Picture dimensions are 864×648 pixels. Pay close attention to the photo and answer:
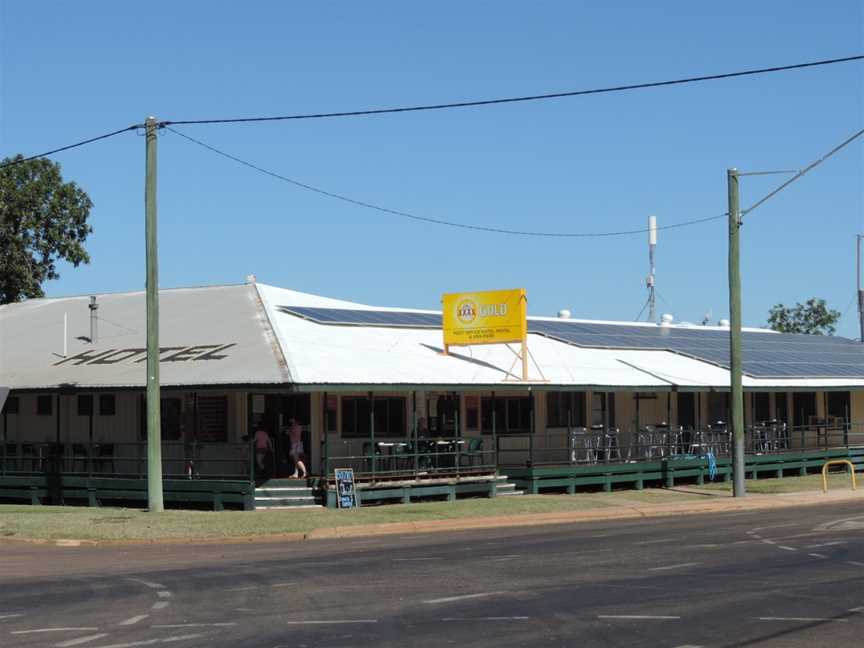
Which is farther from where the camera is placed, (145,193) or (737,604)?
(145,193)

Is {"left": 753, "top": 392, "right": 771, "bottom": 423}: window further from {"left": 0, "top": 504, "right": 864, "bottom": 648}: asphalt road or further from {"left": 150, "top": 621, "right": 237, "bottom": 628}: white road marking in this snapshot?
{"left": 150, "top": 621, "right": 237, "bottom": 628}: white road marking

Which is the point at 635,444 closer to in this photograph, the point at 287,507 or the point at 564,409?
the point at 564,409

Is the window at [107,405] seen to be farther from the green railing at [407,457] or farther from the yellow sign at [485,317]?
the yellow sign at [485,317]

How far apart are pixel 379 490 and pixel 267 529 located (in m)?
5.90

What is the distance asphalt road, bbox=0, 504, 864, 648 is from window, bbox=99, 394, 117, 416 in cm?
1091

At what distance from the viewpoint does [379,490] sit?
30.0 m

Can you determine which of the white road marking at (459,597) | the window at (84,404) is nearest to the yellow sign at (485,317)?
the window at (84,404)

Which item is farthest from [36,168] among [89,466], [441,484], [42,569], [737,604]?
[737,604]

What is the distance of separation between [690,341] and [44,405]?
23.1m

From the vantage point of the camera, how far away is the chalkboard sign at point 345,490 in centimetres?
2881

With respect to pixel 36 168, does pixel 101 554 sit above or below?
below

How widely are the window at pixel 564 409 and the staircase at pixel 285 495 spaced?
10.1 meters

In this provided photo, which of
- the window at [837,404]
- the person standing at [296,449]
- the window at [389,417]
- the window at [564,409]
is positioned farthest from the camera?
the window at [837,404]

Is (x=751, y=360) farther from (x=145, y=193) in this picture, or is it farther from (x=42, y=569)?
(x=42, y=569)
